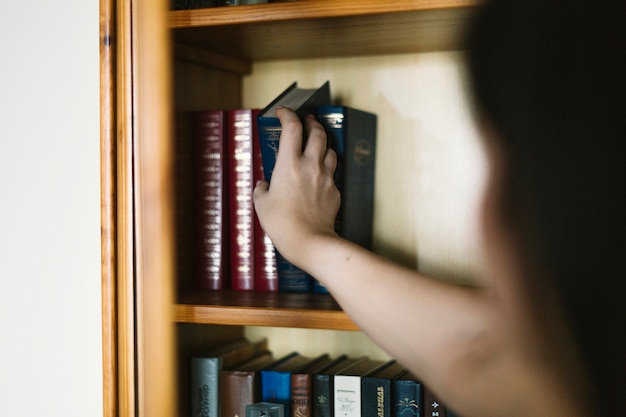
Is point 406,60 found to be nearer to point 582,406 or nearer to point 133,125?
point 133,125

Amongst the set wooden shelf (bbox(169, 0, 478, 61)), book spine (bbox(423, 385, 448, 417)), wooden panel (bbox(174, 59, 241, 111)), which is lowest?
book spine (bbox(423, 385, 448, 417))

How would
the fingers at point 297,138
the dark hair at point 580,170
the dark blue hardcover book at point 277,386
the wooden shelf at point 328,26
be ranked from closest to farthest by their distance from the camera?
the dark hair at point 580,170 → the wooden shelf at point 328,26 → the fingers at point 297,138 → the dark blue hardcover book at point 277,386

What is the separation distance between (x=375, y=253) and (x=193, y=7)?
0.36 meters

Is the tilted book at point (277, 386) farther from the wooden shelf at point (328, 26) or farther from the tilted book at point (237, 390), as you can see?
the wooden shelf at point (328, 26)

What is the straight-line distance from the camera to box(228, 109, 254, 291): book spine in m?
1.00

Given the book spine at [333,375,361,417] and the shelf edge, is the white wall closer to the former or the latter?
the shelf edge

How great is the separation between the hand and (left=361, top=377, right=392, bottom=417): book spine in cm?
20

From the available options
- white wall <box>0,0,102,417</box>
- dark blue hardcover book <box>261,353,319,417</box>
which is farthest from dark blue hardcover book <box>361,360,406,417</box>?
white wall <box>0,0,102,417</box>

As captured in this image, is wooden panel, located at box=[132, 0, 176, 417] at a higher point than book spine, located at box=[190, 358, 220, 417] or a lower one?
higher

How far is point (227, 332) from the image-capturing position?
1026 millimetres

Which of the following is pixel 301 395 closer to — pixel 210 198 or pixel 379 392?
pixel 379 392

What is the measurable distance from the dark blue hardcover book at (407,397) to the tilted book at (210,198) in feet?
0.85

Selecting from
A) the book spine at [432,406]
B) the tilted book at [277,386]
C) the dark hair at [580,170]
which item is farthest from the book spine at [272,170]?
A: the dark hair at [580,170]

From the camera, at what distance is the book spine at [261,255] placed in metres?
1.00
